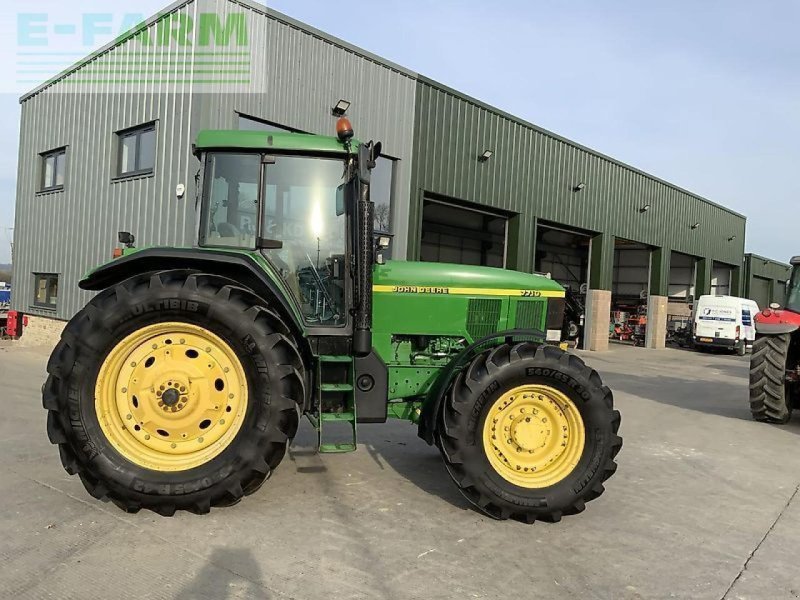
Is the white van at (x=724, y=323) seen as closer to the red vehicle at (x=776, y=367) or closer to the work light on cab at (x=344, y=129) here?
the red vehicle at (x=776, y=367)

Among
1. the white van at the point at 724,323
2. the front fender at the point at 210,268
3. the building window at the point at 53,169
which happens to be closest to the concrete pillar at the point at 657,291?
the white van at the point at 724,323

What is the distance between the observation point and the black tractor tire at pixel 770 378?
23.5 ft

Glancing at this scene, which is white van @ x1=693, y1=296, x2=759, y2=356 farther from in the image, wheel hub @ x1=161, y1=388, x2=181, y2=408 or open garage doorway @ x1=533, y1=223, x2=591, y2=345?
wheel hub @ x1=161, y1=388, x2=181, y2=408

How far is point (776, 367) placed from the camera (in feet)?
23.5

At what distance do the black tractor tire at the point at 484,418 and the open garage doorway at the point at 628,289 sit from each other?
24178 millimetres

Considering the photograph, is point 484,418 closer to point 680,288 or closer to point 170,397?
point 170,397

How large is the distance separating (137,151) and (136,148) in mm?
75

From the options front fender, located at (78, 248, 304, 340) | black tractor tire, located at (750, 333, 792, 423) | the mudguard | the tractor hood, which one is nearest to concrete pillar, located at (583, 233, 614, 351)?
the mudguard

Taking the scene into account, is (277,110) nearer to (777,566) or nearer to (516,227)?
(516,227)

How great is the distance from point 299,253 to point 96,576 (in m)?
2.18

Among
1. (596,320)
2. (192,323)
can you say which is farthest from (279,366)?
(596,320)

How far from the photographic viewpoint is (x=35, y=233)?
543 inches

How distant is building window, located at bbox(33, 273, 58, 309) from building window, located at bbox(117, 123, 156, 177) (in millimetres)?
3754

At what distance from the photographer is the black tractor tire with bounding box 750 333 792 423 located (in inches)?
282
